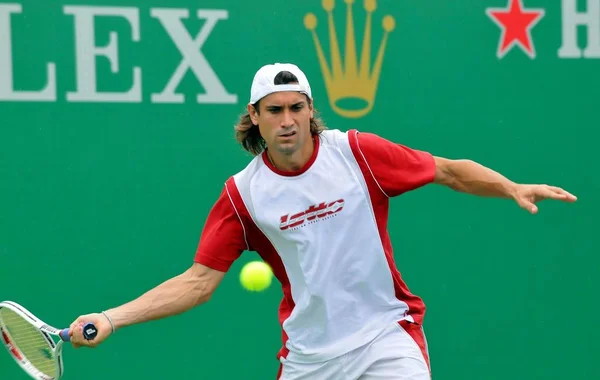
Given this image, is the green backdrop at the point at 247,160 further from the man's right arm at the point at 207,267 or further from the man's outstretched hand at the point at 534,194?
the man's outstretched hand at the point at 534,194

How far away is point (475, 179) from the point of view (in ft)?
12.0

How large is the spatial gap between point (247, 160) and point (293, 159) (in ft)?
4.75

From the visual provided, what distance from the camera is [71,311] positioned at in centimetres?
488

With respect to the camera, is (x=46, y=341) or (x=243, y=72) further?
(x=243, y=72)

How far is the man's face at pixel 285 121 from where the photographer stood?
142 inches

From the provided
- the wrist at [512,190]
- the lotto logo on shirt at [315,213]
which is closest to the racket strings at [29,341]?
the lotto logo on shirt at [315,213]

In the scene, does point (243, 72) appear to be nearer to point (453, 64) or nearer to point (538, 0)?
point (453, 64)

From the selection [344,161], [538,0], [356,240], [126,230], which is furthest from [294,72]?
[538,0]

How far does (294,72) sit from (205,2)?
4.91 ft

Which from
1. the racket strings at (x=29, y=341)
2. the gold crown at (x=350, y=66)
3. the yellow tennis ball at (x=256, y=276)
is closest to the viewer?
the racket strings at (x=29, y=341)

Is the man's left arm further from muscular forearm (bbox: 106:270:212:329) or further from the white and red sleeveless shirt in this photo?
muscular forearm (bbox: 106:270:212:329)

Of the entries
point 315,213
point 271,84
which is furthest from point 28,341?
point 271,84

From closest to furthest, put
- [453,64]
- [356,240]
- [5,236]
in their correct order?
[356,240] < [5,236] < [453,64]

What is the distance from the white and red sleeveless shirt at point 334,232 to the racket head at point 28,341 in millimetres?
659
